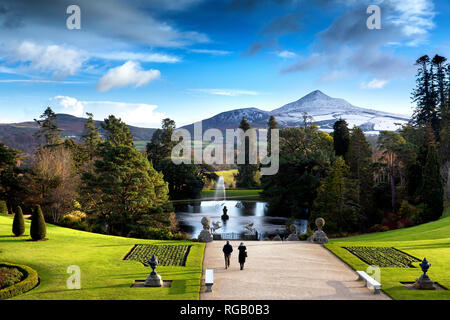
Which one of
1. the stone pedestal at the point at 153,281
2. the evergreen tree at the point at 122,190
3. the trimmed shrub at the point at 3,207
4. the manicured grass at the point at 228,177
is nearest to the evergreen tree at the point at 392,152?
the evergreen tree at the point at 122,190

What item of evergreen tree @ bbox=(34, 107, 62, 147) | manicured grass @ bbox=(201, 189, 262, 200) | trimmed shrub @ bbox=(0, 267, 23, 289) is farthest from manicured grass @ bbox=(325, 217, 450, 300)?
evergreen tree @ bbox=(34, 107, 62, 147)

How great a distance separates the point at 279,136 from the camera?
230 feet

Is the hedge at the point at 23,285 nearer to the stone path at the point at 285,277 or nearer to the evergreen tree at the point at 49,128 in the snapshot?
the stone path at the point at 285,277

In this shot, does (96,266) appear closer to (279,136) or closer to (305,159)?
(305,159)

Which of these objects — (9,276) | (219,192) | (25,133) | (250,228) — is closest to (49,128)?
(219,192)

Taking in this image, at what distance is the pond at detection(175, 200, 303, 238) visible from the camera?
4462cm

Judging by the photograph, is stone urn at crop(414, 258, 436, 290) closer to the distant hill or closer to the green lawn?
the green lawn

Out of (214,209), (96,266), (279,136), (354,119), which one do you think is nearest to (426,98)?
(279,136)

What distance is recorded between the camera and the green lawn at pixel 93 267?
1513cm

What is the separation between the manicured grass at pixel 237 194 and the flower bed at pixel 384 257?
5283 centimetres

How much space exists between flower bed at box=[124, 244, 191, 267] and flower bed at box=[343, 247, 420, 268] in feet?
30.7

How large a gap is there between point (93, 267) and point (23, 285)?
12.3ft
